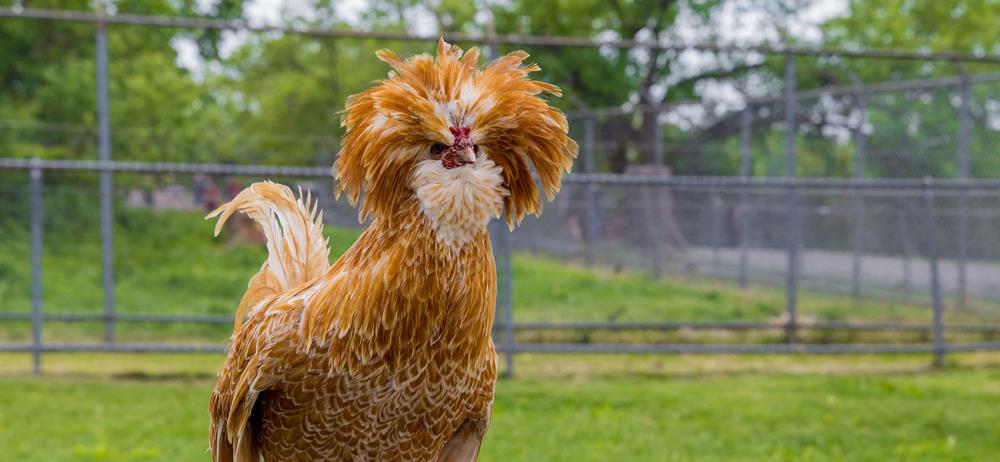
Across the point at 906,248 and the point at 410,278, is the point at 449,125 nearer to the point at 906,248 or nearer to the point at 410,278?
the point at 410,278

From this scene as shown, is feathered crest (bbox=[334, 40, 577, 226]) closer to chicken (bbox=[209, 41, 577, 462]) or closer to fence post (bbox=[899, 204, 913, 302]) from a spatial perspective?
chicken (bbox=[209, 41, 577, 462])

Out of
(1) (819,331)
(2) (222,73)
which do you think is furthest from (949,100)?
(2) (222,73)

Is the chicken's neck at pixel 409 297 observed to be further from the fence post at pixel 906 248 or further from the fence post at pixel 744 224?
the fence post at pixel 906 248

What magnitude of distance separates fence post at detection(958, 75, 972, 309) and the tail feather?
8.59 m

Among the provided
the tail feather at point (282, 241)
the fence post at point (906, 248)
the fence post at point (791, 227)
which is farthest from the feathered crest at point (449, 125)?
the fence post at point (906, 248)

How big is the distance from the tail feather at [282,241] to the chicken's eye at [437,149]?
102 centimetres

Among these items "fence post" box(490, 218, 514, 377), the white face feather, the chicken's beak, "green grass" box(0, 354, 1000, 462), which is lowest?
"green grass" box(0, 354, 1000, 462)

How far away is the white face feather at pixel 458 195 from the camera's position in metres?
2.44

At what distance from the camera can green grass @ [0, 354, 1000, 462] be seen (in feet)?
19.7

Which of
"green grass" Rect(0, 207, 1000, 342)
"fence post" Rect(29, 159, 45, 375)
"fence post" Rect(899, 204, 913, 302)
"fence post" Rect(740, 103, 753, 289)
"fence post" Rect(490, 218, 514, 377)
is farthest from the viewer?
"fence post" Rect(740, 103, 753, 289)

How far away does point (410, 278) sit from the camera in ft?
8.25

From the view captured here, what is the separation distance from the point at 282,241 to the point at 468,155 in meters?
1.25

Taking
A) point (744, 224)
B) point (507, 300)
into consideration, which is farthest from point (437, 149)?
point (744, 224)

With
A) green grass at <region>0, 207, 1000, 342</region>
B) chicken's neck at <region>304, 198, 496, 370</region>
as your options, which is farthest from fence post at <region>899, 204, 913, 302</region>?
chicken's neck at <region>304, 198, 496, 370</region>
